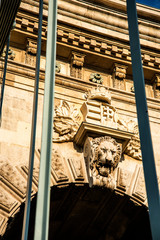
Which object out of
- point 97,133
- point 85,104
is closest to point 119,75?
point 85,104

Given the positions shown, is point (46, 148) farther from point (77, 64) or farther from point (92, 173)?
point (77, 64)

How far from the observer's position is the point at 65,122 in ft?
34.9

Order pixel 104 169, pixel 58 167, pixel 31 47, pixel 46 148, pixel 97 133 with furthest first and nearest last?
pixel 31 47
pixel 97 133
pixel 104 169
pixel 58 167
pixel 46 148

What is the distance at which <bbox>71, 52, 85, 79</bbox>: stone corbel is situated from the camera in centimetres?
1206

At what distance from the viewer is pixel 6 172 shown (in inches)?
367

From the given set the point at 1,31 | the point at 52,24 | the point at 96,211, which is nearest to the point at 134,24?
the point at 52,24

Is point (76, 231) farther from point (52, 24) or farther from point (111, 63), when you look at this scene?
point (52, 24)

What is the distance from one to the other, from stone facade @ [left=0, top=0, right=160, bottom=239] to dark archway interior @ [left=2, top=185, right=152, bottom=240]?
13cm

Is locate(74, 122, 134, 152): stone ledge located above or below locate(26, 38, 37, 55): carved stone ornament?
below

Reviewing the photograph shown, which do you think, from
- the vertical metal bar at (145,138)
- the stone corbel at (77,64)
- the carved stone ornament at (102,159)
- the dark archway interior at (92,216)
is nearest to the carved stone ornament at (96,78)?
the stone corbel at (77,64)

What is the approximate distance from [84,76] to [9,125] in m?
3.02

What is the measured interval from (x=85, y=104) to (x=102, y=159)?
155 centimetres

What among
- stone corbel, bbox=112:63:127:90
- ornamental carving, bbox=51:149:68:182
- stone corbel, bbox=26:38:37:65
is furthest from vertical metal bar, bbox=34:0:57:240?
stone corbel, bbox=112:63:127:90

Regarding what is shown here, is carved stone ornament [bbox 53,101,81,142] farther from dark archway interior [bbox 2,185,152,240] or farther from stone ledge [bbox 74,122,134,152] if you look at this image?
dark archway interior [bbox 2,185,152,240]
